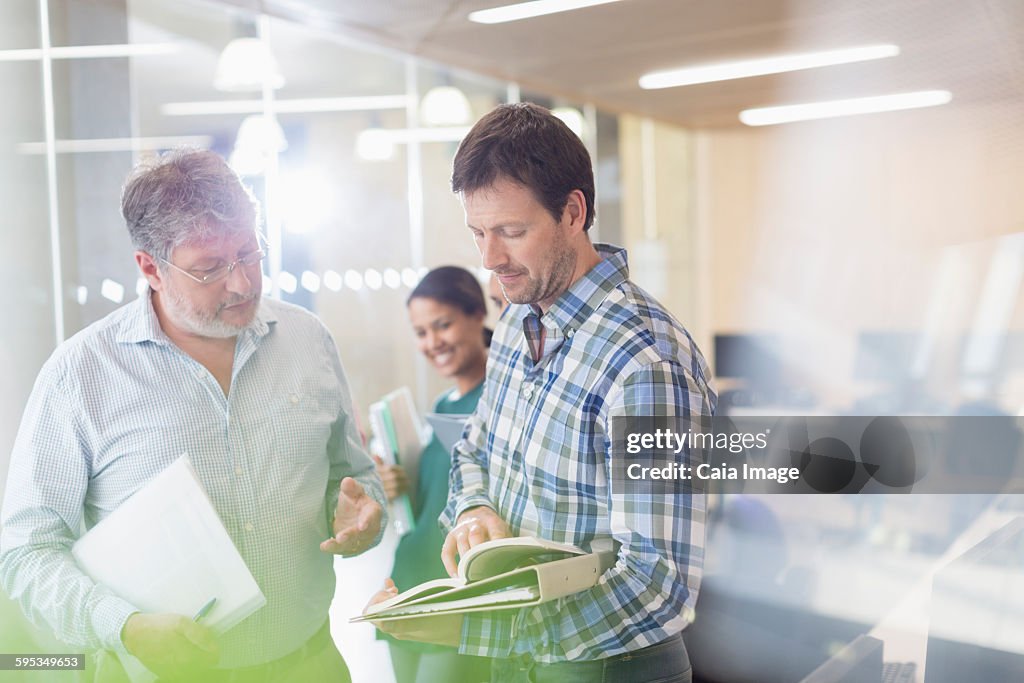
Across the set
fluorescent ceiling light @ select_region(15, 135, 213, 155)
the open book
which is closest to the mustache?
the open book

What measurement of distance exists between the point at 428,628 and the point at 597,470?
1.05 feet

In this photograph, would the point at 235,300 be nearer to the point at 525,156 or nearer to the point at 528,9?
the point at 525,156

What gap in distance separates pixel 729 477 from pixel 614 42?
2047 mm

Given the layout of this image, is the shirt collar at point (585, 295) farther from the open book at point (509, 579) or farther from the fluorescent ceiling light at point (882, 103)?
the fluorescent ceiling light at point (882, 103)

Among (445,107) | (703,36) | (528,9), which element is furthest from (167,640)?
(445,107)

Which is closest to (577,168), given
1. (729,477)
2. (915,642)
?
(729,477)

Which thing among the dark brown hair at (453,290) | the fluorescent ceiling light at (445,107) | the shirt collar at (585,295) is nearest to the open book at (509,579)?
the shirt collar at (585,295)

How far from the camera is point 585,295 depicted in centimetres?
117

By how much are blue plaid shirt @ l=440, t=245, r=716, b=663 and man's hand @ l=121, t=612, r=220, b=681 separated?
1.26ft

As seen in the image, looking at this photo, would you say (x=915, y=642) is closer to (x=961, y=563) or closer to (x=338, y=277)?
(x=961, y=563)

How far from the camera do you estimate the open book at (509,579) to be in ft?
3.41

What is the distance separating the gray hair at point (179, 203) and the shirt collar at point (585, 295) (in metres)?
0.54

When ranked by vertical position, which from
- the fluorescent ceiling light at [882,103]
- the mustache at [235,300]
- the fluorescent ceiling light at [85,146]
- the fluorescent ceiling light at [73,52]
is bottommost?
the mustache at [235,300]

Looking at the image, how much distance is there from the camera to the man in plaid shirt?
42.4 inches
